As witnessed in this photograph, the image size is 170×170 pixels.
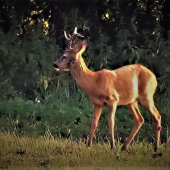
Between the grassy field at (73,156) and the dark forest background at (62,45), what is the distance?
0.36 m

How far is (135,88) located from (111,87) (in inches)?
10.1

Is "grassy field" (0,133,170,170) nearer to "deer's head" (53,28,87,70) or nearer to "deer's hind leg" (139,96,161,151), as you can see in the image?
"deer's hind leg" (139,96,161,151)

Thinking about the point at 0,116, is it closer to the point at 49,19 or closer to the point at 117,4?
the point at 49,19

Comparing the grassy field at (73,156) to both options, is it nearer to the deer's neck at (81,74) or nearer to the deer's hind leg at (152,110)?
the deer's hind leg at (152,110)

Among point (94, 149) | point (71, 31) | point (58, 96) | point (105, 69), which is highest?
point (71, 31)

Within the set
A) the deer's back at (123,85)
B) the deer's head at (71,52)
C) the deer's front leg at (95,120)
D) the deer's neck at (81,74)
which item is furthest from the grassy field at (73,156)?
the deer's head at (71,52)

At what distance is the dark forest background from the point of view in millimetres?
5500

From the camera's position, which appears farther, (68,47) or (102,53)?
(102,53)

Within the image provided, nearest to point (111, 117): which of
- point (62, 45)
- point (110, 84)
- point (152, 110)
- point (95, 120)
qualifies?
point (95, 120)

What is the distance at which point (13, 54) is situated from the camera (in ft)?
18.8

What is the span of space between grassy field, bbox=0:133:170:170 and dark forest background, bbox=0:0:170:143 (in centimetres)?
36

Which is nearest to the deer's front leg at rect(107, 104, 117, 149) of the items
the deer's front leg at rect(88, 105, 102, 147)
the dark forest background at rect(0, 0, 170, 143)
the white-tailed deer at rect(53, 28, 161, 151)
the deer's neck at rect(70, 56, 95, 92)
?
the white-tailed deer at rect(53, 28, 161, 151)

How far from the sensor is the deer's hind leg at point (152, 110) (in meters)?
5.11

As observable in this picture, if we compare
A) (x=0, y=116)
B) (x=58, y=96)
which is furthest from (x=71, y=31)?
(x=0, y=116)
